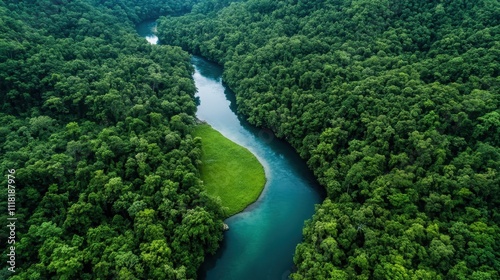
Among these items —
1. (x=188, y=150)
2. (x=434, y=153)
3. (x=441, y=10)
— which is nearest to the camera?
(x=434, y=153)

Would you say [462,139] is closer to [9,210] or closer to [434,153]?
[434,153]

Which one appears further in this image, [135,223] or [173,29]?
[173,29]

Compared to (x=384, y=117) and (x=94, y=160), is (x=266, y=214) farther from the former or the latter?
(x=94, y=160)

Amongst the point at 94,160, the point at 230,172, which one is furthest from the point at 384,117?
the point at 94,160

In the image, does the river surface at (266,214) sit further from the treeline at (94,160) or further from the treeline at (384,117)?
the treeline at (94,160)

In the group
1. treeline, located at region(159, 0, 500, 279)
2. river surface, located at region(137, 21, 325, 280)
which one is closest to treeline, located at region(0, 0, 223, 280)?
river surface, located at region(137, 21, 325, 280)

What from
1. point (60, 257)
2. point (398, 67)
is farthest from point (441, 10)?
point (60, 257)
